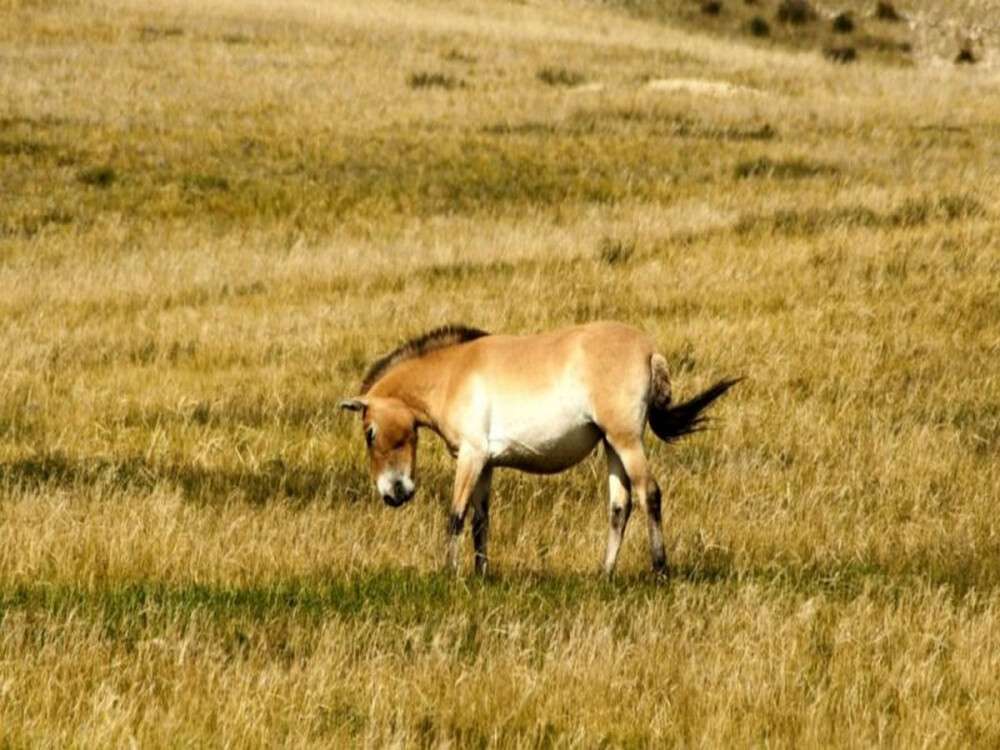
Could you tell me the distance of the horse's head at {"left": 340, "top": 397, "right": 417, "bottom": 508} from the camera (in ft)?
29.2

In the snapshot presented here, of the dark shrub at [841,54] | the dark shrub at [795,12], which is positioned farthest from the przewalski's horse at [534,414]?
the dark shrub at [795,12]

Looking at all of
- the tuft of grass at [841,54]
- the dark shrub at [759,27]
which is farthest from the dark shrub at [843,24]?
the tuft of grass at [841,54]

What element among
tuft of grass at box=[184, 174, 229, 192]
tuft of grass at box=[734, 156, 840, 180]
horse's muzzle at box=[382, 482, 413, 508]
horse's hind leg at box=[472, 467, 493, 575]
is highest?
horse's muzzle at box=[382, 482, 413, 508]

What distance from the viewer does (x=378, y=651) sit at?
7129mm

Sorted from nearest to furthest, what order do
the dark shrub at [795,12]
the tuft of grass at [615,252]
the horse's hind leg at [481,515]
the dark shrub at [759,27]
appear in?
the horse's hind leg at [481,515], the tuft of grass at [615,252], the dark shrub at [759,27], the dark shrub at [795,12]

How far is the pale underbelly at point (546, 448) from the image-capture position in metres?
8.80

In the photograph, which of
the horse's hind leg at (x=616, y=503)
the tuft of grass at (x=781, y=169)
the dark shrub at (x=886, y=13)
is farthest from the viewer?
the dark shrub at (x=886, y=13)

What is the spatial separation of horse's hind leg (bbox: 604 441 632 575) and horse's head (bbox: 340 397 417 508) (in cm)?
110

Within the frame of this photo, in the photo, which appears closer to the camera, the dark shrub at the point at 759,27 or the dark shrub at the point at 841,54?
the dark shrub at the point at 841,54

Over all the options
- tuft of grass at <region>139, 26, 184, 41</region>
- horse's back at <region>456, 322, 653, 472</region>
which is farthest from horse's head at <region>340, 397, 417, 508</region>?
tuft of grass at <region>139, 26, 184, 41</region>

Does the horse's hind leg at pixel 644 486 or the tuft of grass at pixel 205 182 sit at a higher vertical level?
the horse's hind leg at pixel 644 486

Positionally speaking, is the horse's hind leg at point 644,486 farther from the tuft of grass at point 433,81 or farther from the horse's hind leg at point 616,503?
the tuft of grass at point 433,81

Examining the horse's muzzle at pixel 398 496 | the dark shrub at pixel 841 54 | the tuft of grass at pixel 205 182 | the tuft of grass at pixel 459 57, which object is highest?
the horse's muzzle at pixel 398 496

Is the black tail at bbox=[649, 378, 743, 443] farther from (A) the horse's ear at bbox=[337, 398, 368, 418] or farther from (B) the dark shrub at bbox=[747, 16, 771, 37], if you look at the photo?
(B) the dark shrub at bbox=[747, 16, 771, 37]
